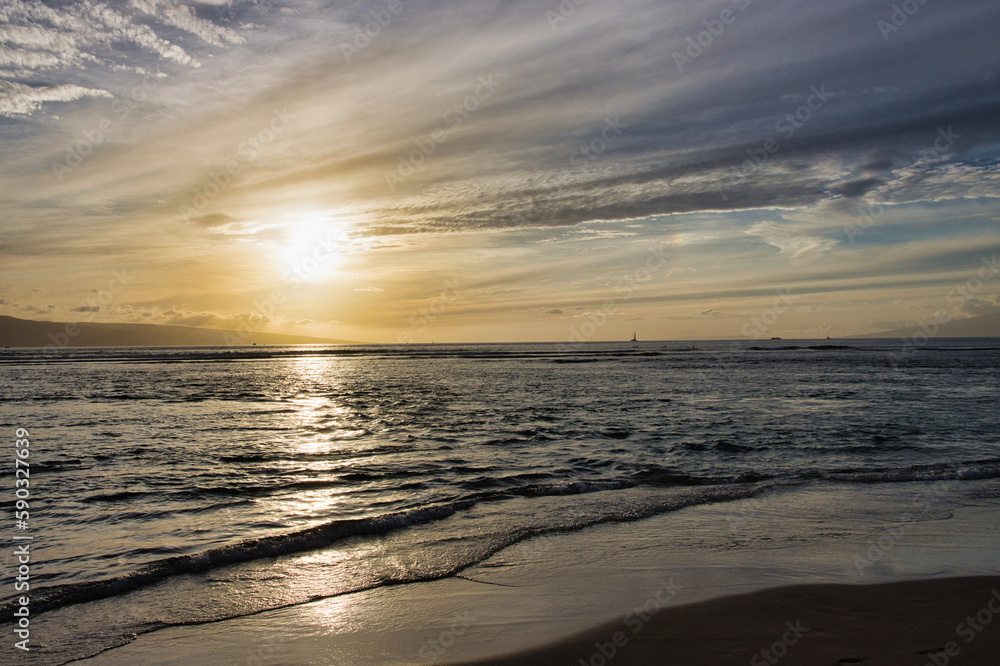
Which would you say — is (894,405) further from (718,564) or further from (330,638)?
(330,638)

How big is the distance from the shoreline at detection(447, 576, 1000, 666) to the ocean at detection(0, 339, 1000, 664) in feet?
5.45

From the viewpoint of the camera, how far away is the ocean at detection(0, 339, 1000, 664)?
25.7 ft

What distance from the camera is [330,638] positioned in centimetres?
616

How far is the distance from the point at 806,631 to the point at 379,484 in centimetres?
968

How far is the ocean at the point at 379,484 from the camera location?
782 cm

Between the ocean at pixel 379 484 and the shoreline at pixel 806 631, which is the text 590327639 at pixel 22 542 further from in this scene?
the shoreline at pixel 806 631

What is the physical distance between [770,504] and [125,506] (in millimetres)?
13423

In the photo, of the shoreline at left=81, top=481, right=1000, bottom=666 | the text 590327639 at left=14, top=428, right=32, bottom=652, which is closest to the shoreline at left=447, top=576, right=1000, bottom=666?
the shoreline at left=81, top=481, right=1000, bottom=666

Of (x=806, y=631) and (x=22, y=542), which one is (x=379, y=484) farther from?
(x=806, y=631)

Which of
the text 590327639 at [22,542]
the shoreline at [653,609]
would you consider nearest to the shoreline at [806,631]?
the shoreline at [653,609]

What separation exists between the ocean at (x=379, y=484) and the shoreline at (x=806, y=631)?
1.66m

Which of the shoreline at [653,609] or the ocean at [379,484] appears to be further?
the ocean at [379,484]

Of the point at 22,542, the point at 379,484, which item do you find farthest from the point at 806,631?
the point at 22,542

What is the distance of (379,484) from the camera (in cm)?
1346
